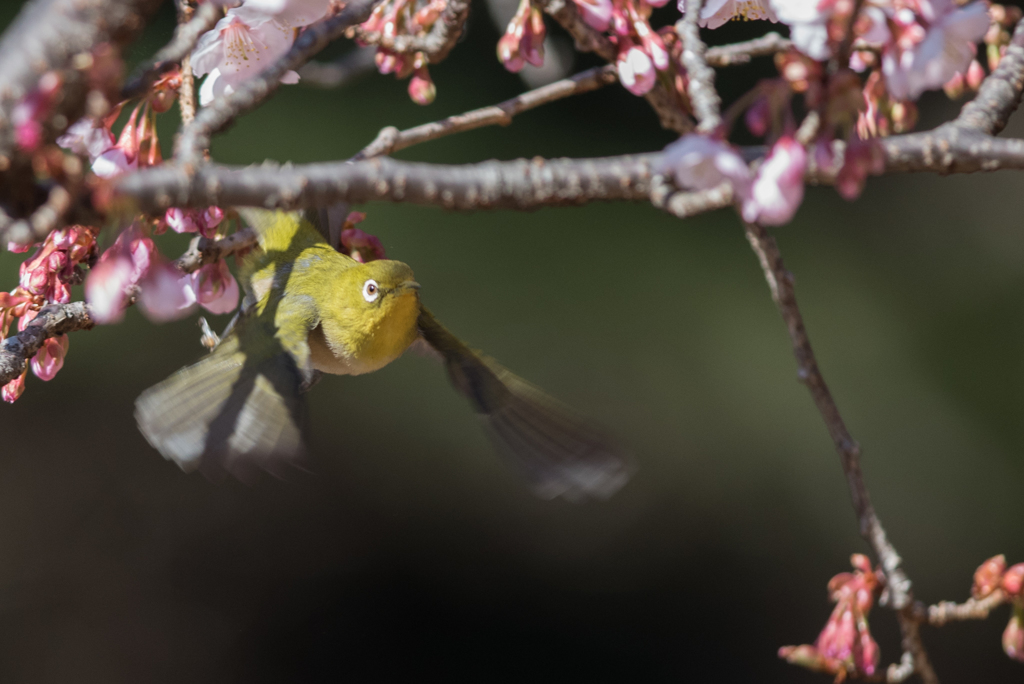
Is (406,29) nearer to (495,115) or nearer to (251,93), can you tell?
(495,115)

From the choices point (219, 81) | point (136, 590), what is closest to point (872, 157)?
point (219, 81)

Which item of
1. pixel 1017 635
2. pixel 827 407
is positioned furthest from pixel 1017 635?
pixel 827 407

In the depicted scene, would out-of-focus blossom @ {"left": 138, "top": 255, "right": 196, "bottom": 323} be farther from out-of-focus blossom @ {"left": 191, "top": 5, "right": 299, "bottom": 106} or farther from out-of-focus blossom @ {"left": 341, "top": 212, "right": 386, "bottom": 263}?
out-of-focus blossom @ {"left": 341, "top": 212, "right": 386, "bottom": 263}

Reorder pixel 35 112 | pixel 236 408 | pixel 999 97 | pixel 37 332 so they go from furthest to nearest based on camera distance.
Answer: pixel 236 408
pixel 37 332
pixel 999 97
pixel 35 112

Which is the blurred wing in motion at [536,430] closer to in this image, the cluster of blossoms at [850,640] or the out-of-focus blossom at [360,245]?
the out-of-focus blossom at [360,245]

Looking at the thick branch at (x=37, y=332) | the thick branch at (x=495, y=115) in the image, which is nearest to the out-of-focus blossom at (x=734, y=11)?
the thick branch at (x=495, y=115)

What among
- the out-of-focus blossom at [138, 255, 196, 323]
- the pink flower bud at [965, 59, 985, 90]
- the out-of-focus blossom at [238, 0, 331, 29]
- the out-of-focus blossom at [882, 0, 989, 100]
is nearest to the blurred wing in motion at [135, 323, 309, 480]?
the out-of-focus blossom at [138, 255, 196, 323]

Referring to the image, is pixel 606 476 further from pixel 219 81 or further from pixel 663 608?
pixel 663 608
